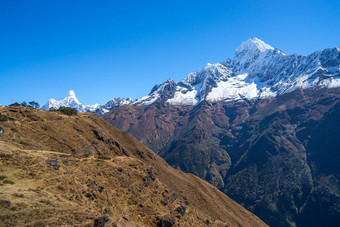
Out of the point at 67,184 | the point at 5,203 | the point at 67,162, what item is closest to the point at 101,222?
the point at 5,203

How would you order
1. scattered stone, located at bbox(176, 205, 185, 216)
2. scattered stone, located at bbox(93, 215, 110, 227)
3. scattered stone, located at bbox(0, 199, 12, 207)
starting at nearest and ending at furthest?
scattered stone, located at bbox(0, 199, 12, 207)
scattered stone, located at bbox(93, 215, 110, 227)
scattered stone, located at bbox(176, 205, 185, 216)

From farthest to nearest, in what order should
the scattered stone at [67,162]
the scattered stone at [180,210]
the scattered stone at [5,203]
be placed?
1. the scattered stone at [180,210]
2. the scattered stone at [67,162]
3. the scattered stone at [5,203]

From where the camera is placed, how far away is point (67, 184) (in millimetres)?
49000

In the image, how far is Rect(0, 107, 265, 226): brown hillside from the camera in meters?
36.9

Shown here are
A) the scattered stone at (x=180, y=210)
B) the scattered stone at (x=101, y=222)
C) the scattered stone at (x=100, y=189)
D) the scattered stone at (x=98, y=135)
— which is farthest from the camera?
the scattered stone at (x=98, y=135)

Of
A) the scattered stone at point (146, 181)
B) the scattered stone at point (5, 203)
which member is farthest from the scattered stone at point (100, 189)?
the scattered stone at point (5, 203)

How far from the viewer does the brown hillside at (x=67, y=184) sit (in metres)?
36.9

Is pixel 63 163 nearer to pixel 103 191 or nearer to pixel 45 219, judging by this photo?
pixel 103 191

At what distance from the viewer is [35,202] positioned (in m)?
37.8

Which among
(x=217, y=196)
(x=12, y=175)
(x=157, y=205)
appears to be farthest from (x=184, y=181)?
(x=12, y=175)

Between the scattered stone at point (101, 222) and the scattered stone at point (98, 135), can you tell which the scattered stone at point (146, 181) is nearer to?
the scattered stone at point (101, 222)

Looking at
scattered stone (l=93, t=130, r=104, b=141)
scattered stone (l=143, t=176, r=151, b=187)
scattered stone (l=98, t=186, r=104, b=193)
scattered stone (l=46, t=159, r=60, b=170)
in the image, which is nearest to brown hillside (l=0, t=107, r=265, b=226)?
scattered stone (l=46, t=159, r=60, b=170)

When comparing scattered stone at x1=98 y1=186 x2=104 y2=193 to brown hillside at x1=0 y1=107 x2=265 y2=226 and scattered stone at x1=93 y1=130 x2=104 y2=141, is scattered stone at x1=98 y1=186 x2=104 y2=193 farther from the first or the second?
scattered stone at x1=93 y1=130 x2=104 y2=141

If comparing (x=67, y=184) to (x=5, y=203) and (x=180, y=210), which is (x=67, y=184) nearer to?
(x=5, y=203)
